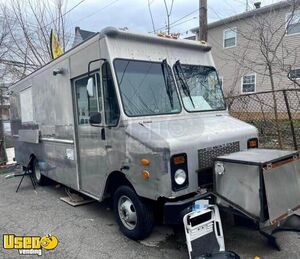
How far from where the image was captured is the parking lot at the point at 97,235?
339 cm

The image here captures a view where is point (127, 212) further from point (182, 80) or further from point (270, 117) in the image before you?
point (270, 117)

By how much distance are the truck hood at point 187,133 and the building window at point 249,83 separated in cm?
1306

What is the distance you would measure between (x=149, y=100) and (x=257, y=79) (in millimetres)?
13704

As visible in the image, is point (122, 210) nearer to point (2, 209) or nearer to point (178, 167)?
point (178, 167)

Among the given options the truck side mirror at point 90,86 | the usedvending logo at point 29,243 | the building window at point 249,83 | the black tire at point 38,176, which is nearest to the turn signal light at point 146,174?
the truck side mirror at point 90,86

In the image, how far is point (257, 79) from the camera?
51.4 ft

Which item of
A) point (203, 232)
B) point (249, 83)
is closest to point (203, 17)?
point (203, 232)

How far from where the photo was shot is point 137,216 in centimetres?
347

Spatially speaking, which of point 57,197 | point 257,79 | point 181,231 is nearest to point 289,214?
point 181,231

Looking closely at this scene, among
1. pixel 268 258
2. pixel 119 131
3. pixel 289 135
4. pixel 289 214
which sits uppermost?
pixel 119 131

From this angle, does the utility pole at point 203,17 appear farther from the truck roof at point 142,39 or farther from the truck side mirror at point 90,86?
the truck side mirror at point 90,86

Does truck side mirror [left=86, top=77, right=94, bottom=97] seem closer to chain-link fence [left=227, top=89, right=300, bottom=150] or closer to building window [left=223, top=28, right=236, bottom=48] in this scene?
chain-link fence [left=227, top=89, right=300, bottom=150]

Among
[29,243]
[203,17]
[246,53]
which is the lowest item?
[29,243]

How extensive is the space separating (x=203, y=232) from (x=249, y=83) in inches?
576
